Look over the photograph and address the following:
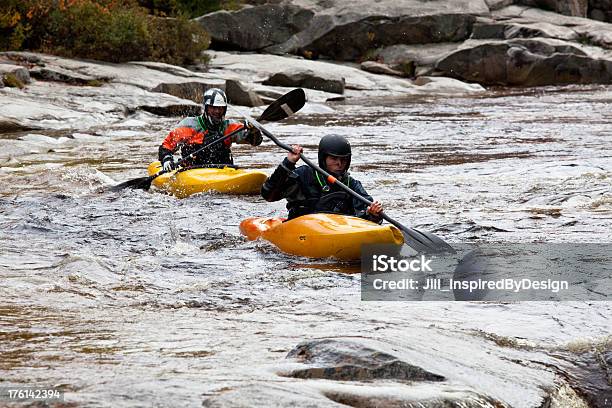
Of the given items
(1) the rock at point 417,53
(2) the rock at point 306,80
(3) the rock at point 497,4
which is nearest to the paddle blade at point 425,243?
(2) the rock at point 306,80

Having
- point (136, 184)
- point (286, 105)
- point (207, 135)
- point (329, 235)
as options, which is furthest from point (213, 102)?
point (329, 235)

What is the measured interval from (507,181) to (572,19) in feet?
70.1

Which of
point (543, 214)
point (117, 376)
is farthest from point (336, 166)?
point (117, 376)

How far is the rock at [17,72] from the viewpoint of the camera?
16141mm

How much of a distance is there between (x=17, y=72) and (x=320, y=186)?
1115 cm

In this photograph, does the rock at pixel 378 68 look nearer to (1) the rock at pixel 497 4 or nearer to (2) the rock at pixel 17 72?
(1) the rock at pixel 497 4

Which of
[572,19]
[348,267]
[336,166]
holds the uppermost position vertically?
[572,19]

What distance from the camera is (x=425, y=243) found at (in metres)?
6.30

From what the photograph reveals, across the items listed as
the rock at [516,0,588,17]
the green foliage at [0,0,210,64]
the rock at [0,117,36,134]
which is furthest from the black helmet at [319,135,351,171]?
the rock at [516,0,588,17]

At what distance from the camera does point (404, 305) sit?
4914 mm

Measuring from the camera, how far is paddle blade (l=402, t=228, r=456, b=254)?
6.30 metres

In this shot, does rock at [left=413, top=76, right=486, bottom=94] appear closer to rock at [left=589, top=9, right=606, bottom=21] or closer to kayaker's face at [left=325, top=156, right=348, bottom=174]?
rock at [left=589, top=9, right=606, bottom=21]

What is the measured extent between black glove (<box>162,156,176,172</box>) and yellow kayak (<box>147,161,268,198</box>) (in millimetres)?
104

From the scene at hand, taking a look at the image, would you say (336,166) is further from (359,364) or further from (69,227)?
(359,364)
